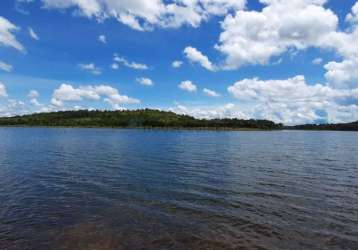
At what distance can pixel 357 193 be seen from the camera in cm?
2650

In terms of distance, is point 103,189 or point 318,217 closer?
point 318,217

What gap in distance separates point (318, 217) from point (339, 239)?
3622 mm

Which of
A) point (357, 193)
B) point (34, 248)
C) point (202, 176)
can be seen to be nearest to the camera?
→ point (34, 248)

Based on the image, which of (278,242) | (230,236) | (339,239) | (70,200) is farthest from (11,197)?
(339,239)

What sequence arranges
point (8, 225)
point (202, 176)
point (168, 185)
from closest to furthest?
point (8, 225) → point (168, 185) → point (202, 176)

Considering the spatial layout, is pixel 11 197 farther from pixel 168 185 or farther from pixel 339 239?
pixel 339 239

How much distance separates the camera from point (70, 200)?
23.6 metres

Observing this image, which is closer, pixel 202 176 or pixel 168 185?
pixel 168 185

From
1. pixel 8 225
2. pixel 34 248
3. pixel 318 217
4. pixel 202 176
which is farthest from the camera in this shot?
pixel 202 176

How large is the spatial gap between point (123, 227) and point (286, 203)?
13422 millimetres

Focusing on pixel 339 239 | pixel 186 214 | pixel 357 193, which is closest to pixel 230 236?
pixel 186 214

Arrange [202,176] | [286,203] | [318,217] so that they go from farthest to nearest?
1. [202,176]
2. [286,203]
3. [318,217]

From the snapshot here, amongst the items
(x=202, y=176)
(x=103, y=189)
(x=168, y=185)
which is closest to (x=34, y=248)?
(x=103, y=189)

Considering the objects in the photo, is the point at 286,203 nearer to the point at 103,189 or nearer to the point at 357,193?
the point at 357,193
